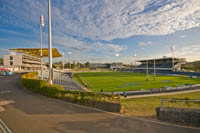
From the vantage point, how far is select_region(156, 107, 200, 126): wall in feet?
17.9

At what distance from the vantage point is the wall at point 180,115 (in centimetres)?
545

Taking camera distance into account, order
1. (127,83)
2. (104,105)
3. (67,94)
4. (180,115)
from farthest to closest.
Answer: (127,83), (67,94), (104,105), (180,115)

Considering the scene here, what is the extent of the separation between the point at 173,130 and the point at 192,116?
1.48m

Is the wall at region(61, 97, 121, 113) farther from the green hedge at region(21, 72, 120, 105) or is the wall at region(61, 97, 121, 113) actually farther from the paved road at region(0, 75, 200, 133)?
the paved road at region(0, 75, 200, 133)

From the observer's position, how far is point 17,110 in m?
7.18

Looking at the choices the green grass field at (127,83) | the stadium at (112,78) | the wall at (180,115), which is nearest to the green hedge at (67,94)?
the wall at (180,115)

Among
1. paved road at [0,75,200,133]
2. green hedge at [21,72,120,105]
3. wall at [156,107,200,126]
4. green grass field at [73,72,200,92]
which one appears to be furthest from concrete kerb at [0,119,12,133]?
green grass field at [73,72,200,92]

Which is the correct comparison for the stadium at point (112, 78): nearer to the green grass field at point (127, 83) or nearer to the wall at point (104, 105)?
the green grass field at point (127, 83)

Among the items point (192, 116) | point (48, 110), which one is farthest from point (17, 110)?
point (192, 116)

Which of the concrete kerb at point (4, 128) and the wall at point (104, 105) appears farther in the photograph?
the wall at point (104, 105)

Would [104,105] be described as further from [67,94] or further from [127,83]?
[127,83]

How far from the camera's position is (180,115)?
225 inches

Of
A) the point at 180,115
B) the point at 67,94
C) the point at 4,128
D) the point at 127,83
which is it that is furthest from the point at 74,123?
the point at 127,83

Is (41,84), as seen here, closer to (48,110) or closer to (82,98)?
(48,110)
